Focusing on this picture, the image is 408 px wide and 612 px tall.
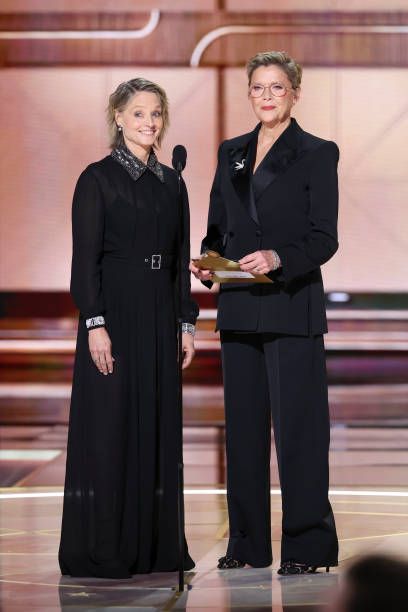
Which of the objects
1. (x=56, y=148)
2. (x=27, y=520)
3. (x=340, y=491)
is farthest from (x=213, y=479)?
(x=56, y=148)

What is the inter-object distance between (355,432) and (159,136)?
13.3 ft

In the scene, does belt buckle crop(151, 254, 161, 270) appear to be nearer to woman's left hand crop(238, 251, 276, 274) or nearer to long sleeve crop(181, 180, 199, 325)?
long sleeve crop(181, 180, 199, 325)

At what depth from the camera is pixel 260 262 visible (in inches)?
119

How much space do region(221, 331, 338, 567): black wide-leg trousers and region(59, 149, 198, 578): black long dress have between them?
0.18 metres

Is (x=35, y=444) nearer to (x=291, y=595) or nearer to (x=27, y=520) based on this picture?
(x=27, y=520)

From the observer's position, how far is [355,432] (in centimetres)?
697

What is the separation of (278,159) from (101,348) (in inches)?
28.0

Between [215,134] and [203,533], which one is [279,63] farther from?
[215,134]

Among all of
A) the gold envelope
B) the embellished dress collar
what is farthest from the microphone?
the embellished dress collar

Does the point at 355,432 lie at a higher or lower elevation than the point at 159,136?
lower

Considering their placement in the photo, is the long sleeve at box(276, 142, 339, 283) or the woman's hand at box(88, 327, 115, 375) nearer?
the long sleeve at box(276, 142, 339, 283)

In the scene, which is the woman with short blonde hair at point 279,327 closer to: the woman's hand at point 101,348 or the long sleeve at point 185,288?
the long sleeve at point 185,288

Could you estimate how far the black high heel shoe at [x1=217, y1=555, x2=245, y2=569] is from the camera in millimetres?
3271

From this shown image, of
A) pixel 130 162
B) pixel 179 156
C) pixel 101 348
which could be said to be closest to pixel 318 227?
pixel 179 156
